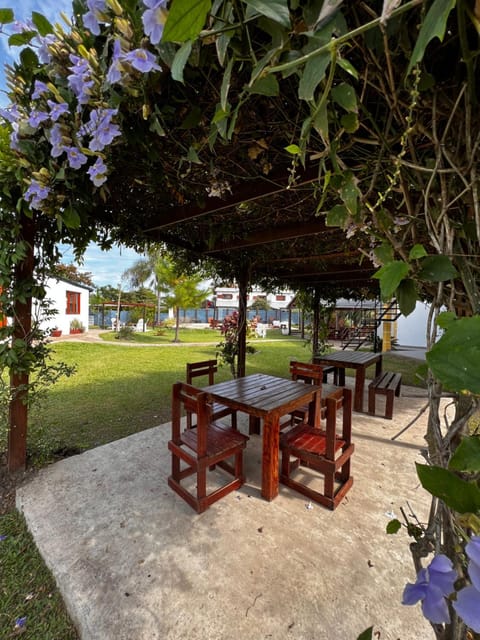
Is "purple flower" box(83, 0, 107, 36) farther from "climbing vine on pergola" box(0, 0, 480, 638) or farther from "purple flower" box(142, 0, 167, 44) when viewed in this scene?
"purple flower" box(142, 0, 167, 44)

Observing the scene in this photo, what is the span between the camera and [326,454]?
6.80 ft

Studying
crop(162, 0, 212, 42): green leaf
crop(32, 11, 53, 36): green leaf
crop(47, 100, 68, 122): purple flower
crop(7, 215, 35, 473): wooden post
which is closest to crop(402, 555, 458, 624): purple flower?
crop(162, 0, 212, 42): green leaf

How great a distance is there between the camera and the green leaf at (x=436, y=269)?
502 mm

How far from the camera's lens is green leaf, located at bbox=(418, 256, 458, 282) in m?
0.50

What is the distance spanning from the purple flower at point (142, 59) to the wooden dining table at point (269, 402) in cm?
183

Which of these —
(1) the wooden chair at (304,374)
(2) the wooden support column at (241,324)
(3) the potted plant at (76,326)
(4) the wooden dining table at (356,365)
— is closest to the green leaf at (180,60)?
(1) the wooden chair at (304,374)

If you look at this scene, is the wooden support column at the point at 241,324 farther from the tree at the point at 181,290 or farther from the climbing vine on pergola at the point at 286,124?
the tree at the point at 181,290

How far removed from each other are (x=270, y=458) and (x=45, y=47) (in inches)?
96.3

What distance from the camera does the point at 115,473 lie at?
94.7 inches

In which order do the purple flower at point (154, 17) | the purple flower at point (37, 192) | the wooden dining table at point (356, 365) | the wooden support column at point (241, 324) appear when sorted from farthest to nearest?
the wooden support column at point (241, 324) < the wooden dining table at point (356, 365) < the purple flower at point (37, 192) < the purple flower at point (154, 17)

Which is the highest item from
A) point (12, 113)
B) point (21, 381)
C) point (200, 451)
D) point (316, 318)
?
point (12, 113)

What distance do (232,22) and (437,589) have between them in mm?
983

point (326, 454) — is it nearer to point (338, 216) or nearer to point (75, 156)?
point (338, 216)

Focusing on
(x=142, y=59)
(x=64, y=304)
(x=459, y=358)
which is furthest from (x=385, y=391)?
(x=64, y=304)
